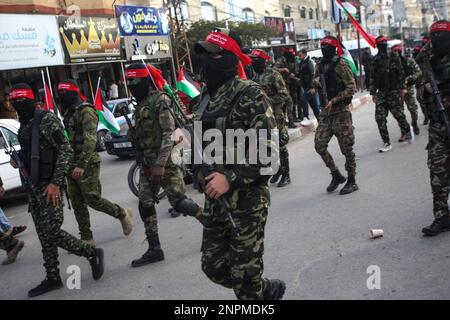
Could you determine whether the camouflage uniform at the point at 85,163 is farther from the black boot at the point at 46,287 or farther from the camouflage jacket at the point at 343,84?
the camouflage jacket at the point at 343,84

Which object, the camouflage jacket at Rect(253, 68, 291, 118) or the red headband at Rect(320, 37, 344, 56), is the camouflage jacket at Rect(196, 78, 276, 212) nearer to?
the red headband at Rect(320, 37, 344, 56)

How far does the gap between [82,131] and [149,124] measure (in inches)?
30.5

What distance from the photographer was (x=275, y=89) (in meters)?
7.22

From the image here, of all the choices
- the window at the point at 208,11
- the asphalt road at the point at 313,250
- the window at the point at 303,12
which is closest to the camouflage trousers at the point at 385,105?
the asphalt road at the point at 313,250

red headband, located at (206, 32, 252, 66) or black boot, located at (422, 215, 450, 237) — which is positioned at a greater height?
red headband, located at (206, 32, 252, 66)

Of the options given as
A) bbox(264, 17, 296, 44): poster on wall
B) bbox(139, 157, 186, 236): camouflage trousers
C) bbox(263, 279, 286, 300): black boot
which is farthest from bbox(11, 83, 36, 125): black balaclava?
bbox(264, 17, 296, 44): poster on wall

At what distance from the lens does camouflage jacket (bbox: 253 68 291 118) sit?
7191 millimetres

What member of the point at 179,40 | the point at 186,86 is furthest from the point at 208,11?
the point at 186,86

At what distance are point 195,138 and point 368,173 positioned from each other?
4.79m

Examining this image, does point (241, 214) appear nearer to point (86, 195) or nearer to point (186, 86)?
point (86, 195)

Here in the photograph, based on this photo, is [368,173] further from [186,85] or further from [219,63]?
[219,63]

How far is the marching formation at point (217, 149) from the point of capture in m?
2.90

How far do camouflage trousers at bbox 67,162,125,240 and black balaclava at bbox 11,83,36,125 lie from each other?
957 mm

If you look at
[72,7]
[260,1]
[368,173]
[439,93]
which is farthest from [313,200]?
[260,1]
